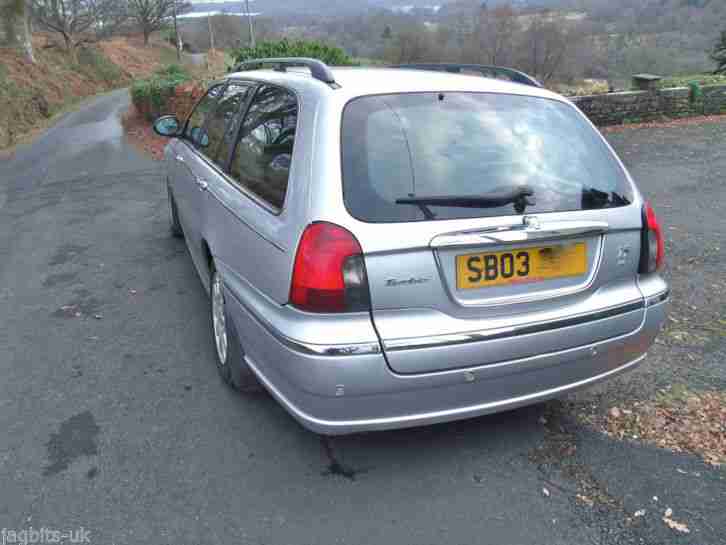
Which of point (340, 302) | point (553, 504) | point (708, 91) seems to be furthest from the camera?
point (708, 91)

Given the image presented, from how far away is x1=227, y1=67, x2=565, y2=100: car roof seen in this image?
2.83m

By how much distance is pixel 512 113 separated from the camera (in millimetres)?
→ 3021

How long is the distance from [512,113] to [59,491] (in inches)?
104

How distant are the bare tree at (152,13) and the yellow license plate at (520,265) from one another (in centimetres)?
6189

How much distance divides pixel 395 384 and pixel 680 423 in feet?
5.49

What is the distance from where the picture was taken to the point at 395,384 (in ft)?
8.27

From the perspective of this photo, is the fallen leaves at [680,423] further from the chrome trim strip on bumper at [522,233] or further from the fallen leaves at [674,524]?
the chrome trim strip on bumper at [522,233]

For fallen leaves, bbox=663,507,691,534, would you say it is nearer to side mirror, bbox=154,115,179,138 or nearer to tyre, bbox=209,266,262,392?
tyre, bbox=209,266,262,392

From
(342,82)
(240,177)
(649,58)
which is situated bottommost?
(649,58)

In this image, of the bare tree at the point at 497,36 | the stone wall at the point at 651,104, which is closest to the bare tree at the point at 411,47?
the bare tree at the point at 497,36

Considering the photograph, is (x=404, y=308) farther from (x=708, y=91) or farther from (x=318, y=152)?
(x=708, y=91)

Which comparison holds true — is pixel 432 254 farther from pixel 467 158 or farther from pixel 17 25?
pixel 17 25

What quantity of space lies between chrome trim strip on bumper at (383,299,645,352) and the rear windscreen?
18.8 inches

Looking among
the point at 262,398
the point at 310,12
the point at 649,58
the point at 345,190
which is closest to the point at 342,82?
the point at 345,190
